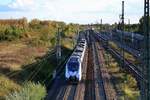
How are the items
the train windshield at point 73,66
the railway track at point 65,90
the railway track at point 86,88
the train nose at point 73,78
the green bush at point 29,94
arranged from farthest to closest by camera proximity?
the train windshield at point 73,66
the train nose at point 73,78
the railway track at point 86,88
the railway track at point 65,90
the green bush at point 29,94

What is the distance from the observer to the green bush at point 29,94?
95.6ft

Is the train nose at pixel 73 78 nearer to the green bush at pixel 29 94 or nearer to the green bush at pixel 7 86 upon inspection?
the green bush at pixel 7 86

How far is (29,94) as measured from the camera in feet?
105

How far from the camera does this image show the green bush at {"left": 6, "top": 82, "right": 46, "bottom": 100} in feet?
95.6

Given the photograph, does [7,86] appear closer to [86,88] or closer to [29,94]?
[29,94]

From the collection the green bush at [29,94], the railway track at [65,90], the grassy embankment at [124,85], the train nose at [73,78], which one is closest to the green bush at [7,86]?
the green bush at [29,94]

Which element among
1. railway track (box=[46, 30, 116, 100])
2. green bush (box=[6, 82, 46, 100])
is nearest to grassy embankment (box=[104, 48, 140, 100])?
railway track (box=[46, 30, 116, 100])

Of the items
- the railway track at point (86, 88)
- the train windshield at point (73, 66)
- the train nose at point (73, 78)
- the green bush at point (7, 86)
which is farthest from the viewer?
the train windshield at point (73, 66)

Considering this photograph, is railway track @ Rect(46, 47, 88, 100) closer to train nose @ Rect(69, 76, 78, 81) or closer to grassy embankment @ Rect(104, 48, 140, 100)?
train nose @ Rect(69, 76, 78, 81)

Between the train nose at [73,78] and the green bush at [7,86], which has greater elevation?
the green bush at [7,86]

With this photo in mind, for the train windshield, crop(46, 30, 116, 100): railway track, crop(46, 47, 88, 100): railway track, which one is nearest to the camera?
crop(46, 47, 88, 100): railway track

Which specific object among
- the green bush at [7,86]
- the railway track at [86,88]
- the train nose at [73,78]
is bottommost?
the railway track at [86,88]

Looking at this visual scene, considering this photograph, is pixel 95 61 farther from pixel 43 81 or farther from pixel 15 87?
pixel 15 87

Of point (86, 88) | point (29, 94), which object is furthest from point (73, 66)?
point (29, 94)
